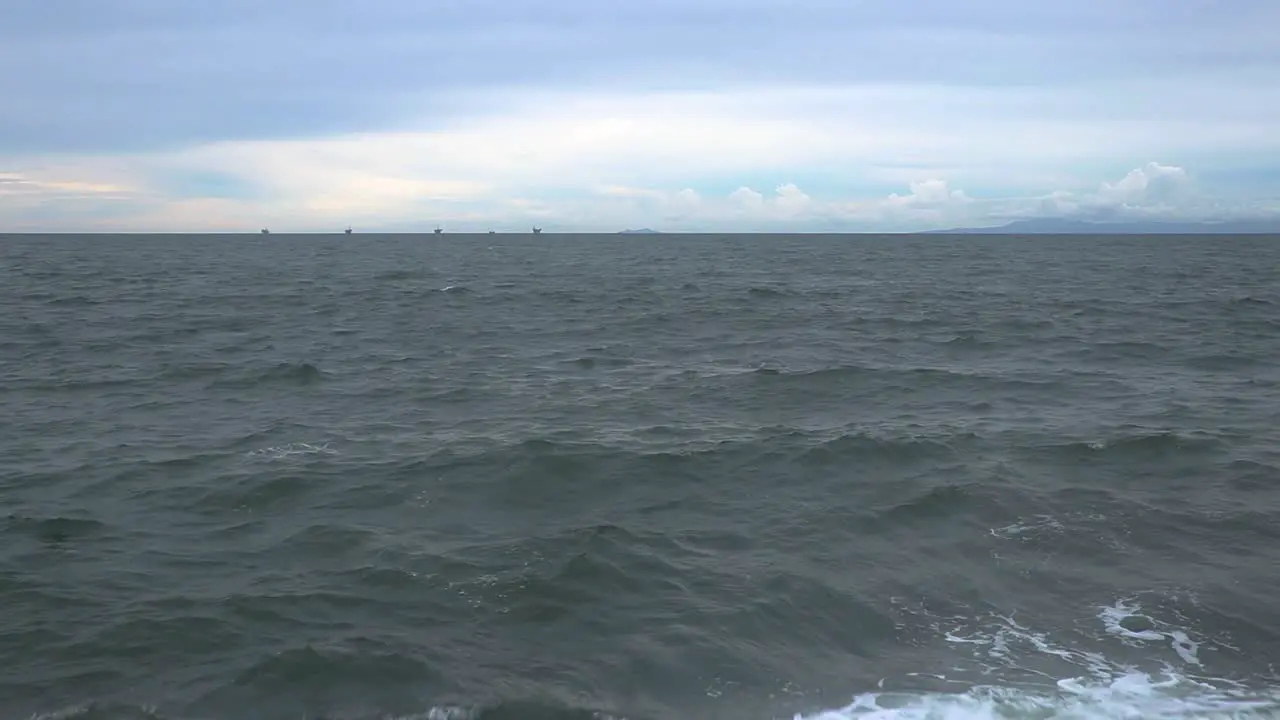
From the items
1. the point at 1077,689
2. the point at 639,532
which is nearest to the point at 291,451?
the point at 639,532

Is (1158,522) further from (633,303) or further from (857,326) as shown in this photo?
(633,303)

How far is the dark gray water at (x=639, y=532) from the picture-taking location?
7758 mm

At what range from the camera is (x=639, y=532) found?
11.2 meters

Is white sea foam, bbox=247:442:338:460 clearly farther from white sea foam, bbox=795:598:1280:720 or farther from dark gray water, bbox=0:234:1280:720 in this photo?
white sea foam, bbox=795:598:1280:720

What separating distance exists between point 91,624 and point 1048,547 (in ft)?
35.3

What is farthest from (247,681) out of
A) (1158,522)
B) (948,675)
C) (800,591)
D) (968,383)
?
(968,383)

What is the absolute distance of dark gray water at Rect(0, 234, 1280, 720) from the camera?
776 centimetres

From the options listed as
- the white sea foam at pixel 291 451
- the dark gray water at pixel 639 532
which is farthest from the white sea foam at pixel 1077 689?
the white sea foam at pixel 291 451

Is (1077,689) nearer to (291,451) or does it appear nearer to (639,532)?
(639,532)

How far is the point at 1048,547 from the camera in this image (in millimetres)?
10664

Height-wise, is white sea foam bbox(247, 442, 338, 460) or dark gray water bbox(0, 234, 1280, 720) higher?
white sea foam bbox(247, 442, 338, 460)

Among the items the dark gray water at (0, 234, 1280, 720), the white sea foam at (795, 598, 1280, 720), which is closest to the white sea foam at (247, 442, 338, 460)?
the dark gray water at (0, 234, 1280, 720)

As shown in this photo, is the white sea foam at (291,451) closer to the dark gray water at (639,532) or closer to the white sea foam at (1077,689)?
the dark gray water at (639,532)

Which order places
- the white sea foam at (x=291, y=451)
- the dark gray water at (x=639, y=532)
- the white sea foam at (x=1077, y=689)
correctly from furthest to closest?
the white sea foam at (x=291, y=451), the dark gray water at (x=639, y=532), the white sea foam at (x=1077, y=689)
